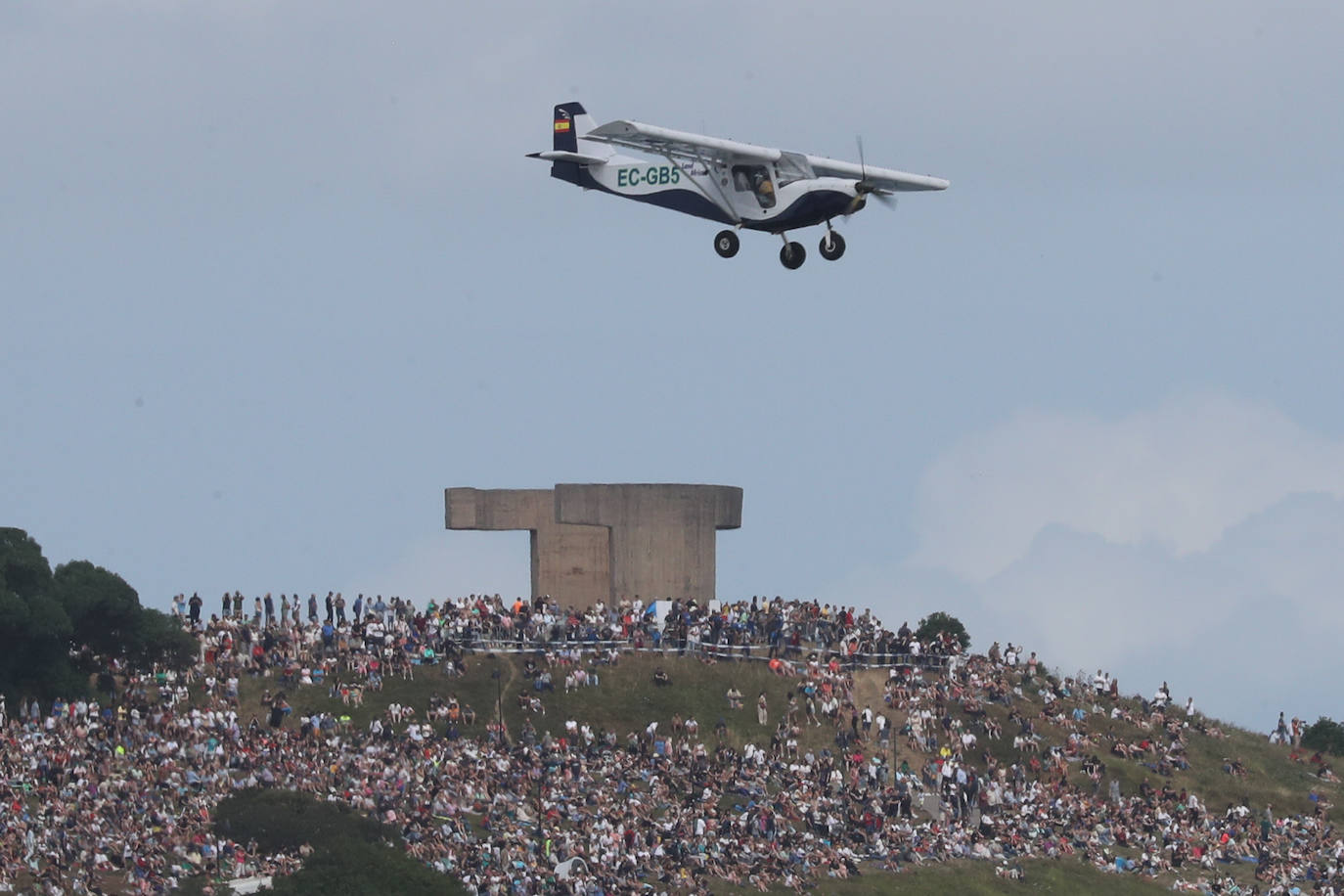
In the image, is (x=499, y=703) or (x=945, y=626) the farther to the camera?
(x=945, y=626)

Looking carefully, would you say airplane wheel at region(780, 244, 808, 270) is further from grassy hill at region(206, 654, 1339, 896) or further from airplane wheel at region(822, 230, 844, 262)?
grassy hill at region(206, 654, 1339, 896)

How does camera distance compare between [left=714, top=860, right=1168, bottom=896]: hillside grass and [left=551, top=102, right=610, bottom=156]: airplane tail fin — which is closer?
[left=714, top=860, right=1168, bottom=896]: hillside grass

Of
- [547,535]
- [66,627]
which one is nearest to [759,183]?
[66,627]

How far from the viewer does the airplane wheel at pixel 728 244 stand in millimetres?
55594

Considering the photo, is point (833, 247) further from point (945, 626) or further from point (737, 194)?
point (945, 626)

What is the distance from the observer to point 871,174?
180ft

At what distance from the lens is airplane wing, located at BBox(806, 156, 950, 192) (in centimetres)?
5488

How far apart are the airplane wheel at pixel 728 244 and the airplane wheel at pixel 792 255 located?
1248 mm

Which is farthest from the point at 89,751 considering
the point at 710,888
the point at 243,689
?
the point at 710,888

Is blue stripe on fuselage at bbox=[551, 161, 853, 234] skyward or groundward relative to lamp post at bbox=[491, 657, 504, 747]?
skyward

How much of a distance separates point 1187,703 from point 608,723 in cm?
1684

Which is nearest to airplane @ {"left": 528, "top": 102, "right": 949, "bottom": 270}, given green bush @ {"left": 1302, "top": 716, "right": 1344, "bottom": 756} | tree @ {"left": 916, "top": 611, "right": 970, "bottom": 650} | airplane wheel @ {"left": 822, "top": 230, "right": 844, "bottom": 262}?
airplane wheel @ {"left": 822, "top": 230, "right": 844, "bottom": 262}

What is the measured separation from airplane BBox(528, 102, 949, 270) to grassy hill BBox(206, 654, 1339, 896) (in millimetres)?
14235

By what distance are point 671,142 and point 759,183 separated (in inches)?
79.0
